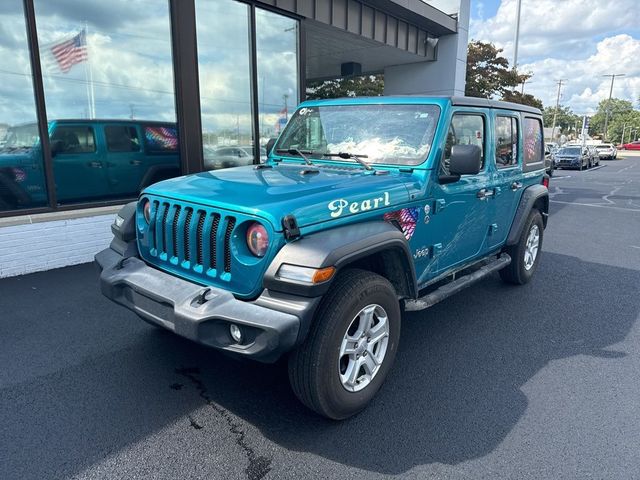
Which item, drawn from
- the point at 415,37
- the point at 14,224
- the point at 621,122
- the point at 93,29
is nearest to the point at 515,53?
the point at 415,37

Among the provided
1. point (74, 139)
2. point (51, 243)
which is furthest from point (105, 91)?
point (51, 243)

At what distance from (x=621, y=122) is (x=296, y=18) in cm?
10227

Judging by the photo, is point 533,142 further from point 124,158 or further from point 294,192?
point 124,158

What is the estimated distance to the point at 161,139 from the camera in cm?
680

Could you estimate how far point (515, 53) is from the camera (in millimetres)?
22078

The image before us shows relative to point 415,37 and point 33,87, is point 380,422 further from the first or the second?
point 415,37

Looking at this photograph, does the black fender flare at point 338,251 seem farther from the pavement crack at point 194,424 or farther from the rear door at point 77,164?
the rear door at point 77,164

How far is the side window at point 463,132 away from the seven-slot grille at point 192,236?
1.73 metres

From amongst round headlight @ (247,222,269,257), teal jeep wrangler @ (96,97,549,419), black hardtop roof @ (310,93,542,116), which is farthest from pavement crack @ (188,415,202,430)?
black hardtop roof @ (310,93,542,116)

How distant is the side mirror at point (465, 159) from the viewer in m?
3.11

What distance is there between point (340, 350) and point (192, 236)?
1.07 m

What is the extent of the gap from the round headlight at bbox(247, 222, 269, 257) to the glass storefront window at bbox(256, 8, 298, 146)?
236 inches

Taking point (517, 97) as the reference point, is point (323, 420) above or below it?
below

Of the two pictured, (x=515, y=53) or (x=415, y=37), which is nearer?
(x=415, y=37)
